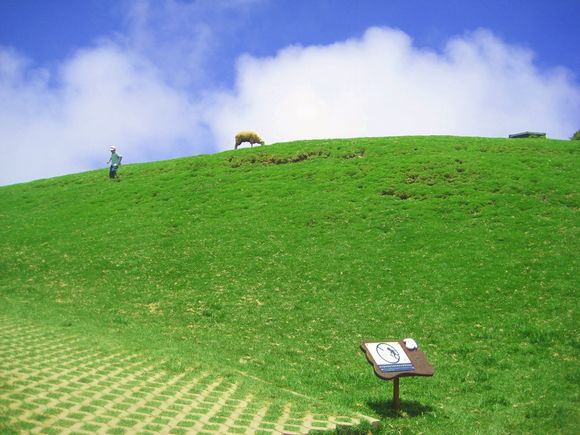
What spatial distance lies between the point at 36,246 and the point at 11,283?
22.7 feet

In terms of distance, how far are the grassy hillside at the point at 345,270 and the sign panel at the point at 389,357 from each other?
1364 millimetres

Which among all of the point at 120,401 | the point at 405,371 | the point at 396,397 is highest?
the point at 405,371

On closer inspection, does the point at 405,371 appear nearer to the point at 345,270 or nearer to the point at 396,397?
the point at 396,397

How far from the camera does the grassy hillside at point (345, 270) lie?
1592 cm

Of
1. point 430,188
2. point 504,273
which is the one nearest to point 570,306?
point 504,273

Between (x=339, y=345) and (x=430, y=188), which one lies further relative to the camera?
(x=430, y=188)

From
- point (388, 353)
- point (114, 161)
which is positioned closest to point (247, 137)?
point (114, 161)

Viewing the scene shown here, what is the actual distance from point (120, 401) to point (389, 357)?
7401 millimetres

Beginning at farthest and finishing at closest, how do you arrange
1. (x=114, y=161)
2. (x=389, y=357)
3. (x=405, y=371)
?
(x=114, y=161) < (x=389, y=357) < (x=405, y=371)

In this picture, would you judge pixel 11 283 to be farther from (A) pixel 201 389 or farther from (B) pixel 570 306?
(B) pixel 570 306

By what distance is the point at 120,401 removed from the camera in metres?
12.1

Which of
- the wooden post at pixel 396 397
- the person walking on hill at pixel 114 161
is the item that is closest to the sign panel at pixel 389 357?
the wooden post at pixel 396 397

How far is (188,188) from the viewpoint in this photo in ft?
145

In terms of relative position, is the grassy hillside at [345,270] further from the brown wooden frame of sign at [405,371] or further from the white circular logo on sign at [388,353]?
the white circular logo on sign at [388,353]
